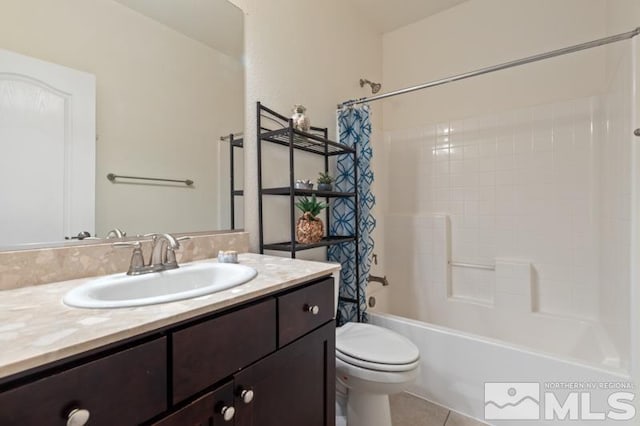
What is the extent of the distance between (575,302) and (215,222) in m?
2.19

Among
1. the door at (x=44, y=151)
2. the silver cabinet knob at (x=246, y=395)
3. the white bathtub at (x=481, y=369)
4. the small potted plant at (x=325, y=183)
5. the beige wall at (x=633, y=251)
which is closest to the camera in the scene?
the silver cabinet knob at (x=246, y=395)

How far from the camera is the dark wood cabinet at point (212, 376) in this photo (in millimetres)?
418

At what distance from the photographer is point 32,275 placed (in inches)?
30.7

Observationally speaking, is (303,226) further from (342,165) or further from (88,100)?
(88,100)

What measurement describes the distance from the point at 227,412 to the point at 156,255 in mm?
555

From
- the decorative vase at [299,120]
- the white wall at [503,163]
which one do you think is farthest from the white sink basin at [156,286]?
the white wall at [503,163]

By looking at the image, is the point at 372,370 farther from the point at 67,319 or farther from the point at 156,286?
the point at 67,319

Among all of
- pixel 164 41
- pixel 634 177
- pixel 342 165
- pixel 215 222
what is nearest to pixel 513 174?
pixel 634 177

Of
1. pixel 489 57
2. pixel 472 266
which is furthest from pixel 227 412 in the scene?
pixel 489 57

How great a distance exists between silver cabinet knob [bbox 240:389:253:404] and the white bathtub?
1.28 meters

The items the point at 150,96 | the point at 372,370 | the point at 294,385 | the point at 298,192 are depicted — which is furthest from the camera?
the point at 298,192

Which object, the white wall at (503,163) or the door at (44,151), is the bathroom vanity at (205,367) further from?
the white wall at (503,163)

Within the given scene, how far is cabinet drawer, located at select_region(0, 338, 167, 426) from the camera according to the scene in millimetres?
387

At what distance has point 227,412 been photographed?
0.62 m
